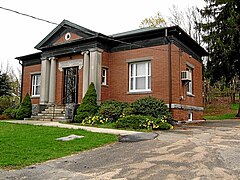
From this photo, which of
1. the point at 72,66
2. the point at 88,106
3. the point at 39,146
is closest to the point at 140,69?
the point at 88,106

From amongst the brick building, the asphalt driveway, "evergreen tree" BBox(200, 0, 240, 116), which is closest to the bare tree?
"evergreen tree" BBox(200, 0, 240, 116)

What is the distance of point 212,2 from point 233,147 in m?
21.4

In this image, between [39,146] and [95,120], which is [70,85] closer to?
[95,120]

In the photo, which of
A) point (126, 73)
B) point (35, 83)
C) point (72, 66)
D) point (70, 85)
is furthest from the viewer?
point (35, 83)

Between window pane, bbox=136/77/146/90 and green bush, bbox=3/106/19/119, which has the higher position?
window pane, bbox=136/77/146/90

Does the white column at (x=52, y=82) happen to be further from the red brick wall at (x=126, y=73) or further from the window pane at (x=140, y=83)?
the window pane at (x=140, y=83)

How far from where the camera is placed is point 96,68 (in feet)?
53.7

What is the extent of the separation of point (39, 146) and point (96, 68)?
912cm

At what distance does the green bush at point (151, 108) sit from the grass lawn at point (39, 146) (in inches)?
172

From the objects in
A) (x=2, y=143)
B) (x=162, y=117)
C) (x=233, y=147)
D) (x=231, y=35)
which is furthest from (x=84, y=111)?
(x=231, y=35)

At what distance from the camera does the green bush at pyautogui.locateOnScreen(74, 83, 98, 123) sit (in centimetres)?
1510

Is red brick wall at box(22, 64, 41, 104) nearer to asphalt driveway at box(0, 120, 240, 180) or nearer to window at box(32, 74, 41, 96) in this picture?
window at box(32, 74, 41, 96)

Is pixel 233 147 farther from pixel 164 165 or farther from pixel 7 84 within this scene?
pixel 7 84

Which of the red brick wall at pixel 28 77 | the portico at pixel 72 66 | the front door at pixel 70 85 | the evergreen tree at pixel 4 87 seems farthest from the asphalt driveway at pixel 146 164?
the evergreen tree at pixel 4 87
